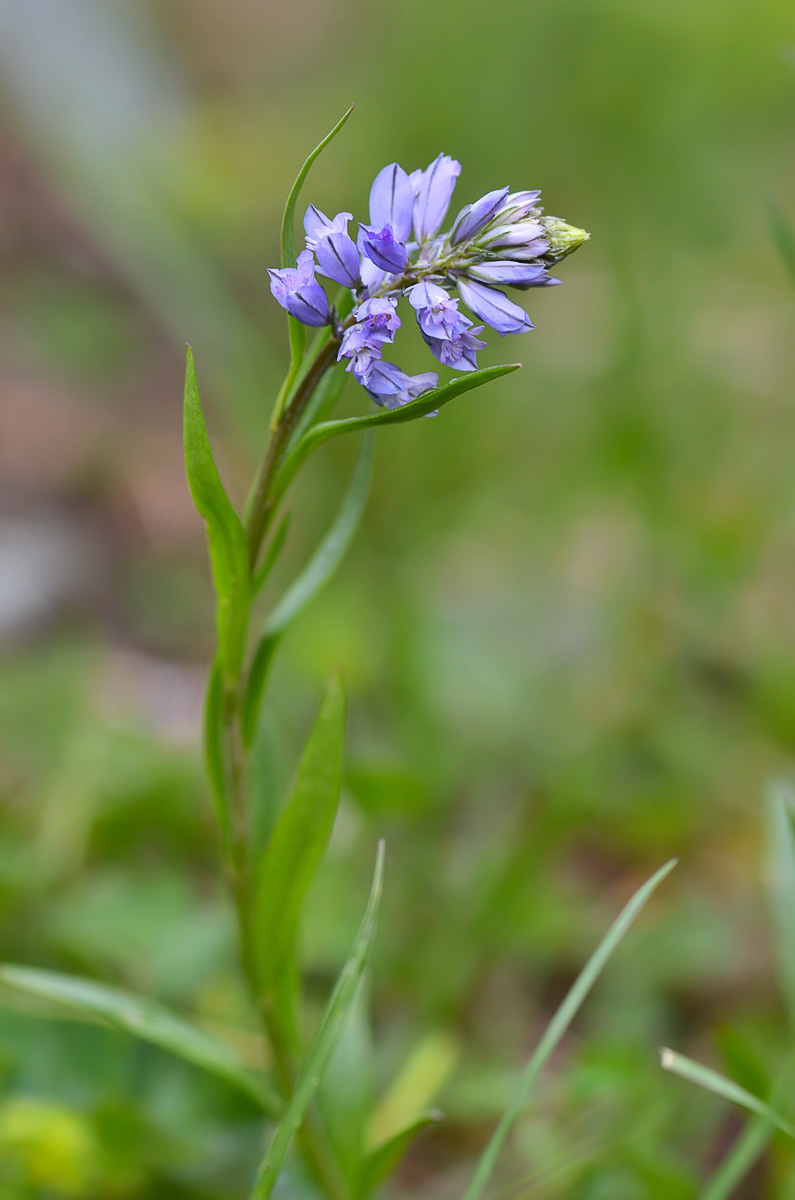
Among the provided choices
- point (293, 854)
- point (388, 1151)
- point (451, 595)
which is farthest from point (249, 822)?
point (451, 595)

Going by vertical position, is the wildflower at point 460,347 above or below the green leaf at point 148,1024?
above

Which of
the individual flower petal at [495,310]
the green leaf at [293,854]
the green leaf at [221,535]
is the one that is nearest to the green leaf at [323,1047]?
the green leaf at [293,854]

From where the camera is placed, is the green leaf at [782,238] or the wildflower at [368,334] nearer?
the wildflower at [368,334]

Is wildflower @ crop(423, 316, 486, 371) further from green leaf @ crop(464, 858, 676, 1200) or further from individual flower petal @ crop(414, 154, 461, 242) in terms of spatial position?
green leaf @ crop(464, 858, 676, 1200)

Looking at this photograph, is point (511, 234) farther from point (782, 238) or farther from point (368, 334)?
point (782, 238)

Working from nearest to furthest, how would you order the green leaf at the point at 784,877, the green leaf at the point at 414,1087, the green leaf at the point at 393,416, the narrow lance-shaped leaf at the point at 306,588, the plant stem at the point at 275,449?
the green leaf at the point at 393,416
the plant stem at the point at 275,449
the narrow lance-shaped leaf at the point at 306,588
the green leaf at the point at 784,877
the green leaf at the point at 414,1087

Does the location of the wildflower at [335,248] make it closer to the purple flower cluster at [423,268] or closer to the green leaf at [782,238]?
the purple flower cluster at [423,268]

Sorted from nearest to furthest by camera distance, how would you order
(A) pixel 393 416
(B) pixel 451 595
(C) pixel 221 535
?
(A) pixel 393 416 < (C) pixel 221 535 < (B) pixel 451 595
